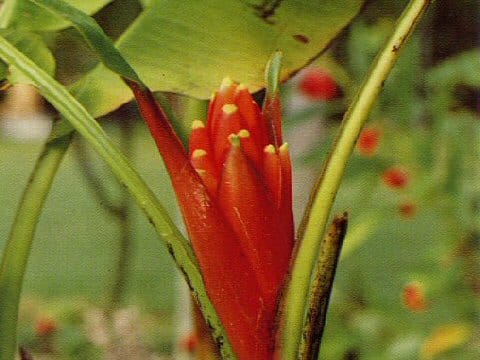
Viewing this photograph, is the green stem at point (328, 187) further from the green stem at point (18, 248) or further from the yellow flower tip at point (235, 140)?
the green stem at point (18, 248)

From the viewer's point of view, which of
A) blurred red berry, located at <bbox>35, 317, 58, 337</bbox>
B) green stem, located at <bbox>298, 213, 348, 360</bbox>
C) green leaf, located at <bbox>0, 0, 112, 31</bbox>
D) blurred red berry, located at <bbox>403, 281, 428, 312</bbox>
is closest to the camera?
green stem, located at <bbox>298, 213, 348, 360</bbox>

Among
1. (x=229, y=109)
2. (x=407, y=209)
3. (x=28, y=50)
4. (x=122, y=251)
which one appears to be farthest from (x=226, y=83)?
(x=407, y=209)

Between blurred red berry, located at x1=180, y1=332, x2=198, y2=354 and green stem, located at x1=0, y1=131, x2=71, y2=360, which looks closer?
green stem, located at x1=0, y1=131, x2=71, y2=360

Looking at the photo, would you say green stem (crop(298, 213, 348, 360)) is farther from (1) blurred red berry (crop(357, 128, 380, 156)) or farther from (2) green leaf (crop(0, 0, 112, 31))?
(1) blurred red berry (crop(357, 128, 380, 156))

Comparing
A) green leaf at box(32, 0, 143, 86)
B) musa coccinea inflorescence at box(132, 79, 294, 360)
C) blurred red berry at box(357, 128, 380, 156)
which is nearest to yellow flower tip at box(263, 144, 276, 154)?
musa coccinea inflorescence at box(132, 79, 294, 360)

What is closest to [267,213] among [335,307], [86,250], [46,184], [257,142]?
[257,142]
